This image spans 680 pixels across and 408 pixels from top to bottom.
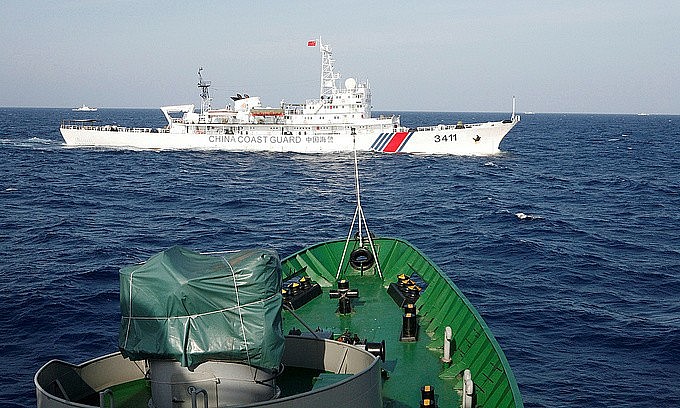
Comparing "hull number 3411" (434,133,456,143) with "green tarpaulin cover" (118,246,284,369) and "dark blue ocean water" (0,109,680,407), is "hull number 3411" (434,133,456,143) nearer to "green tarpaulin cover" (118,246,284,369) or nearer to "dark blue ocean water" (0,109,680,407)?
"dark blue ocean water" (0,109,680,407)

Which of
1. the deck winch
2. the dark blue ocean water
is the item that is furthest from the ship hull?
the deck winch

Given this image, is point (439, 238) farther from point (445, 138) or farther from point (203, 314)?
point (445, 138)

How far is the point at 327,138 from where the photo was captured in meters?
102

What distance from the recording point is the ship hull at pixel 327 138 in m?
102

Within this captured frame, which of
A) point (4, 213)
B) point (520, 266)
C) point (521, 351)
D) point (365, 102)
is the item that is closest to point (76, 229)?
point (4, 213)

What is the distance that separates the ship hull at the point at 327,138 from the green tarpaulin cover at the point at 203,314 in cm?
8867

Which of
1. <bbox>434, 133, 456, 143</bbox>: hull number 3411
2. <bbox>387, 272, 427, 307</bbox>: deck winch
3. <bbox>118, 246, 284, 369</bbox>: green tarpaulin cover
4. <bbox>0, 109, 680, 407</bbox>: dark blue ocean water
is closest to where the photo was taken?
<bbox>118, 246, 284, 369</bbox>: green tarpaulin cover

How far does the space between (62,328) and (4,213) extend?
88.8 feet

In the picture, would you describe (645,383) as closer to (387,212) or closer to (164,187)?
(387,212)

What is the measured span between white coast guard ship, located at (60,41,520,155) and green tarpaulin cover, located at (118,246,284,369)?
8940 cm

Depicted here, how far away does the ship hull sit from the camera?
4001 inches

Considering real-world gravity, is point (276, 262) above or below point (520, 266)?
above

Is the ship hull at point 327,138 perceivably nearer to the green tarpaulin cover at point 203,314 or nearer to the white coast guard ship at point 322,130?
the white coast guard ship at point 322,130

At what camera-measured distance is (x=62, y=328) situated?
82.5 feet
